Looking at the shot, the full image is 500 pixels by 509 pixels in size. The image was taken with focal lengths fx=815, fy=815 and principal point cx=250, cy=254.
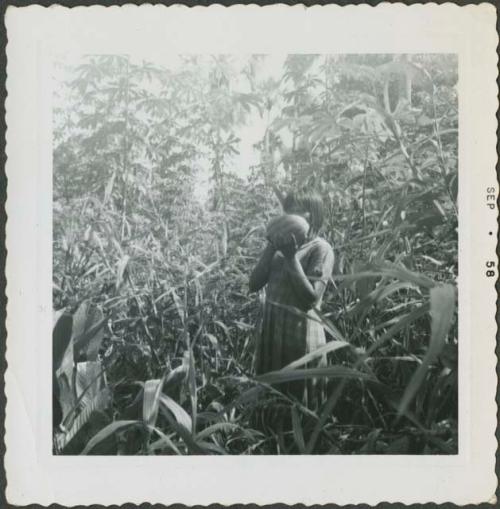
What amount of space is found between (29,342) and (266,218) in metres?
0.39

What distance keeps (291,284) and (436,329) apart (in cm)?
22

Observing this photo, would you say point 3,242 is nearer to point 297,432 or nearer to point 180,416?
point 180,416

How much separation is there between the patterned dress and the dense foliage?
0.02m

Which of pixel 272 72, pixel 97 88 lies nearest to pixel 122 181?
pixel 97 88

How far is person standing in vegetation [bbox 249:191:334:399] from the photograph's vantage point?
3.92ft

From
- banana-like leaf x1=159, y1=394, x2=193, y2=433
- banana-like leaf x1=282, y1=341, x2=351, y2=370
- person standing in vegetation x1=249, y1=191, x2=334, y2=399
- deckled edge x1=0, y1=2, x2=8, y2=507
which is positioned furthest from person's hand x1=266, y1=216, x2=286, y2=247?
deckled edge x1=0, y1=2, x2=8, y2=507

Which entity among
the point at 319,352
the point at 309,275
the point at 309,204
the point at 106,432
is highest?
the point at 309,204

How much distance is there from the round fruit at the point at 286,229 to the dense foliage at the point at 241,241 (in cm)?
2

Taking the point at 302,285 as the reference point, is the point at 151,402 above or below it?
below

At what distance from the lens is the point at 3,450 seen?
1.19m

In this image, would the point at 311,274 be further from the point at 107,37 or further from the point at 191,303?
the point at 107,37

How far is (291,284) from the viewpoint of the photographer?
1.19m

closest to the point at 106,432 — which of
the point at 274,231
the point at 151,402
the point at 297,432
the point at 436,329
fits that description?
the point at 151,402

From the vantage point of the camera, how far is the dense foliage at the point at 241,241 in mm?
1195
